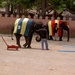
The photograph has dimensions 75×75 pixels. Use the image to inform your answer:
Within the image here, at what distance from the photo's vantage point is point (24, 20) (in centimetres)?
1223

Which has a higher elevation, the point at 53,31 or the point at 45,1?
the point at 45,1

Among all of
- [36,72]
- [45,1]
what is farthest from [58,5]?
[36,72]

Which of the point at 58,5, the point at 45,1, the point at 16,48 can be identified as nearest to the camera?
the point at 16,48

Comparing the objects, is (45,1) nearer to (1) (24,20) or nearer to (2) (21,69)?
(1) (24,20)

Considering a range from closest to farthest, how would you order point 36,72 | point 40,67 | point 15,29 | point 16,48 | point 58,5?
A: point 36,72
point 40,67
point 16,48
point 15,29
point 58,5

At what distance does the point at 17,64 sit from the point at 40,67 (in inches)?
26.3

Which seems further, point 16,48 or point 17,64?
point 16,48

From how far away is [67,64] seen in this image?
324 inches

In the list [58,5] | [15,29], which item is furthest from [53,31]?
[15,29]

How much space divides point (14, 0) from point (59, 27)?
6882 mm

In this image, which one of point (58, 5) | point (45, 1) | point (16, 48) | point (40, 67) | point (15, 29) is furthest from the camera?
point (45, 1)

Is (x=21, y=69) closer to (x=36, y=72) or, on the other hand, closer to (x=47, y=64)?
(x=36, y=72)

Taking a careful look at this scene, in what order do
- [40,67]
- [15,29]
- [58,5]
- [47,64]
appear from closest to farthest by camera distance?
[40,67], [47,64], [15,29], [58,5]

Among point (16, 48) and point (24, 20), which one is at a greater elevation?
point (24, 20)
